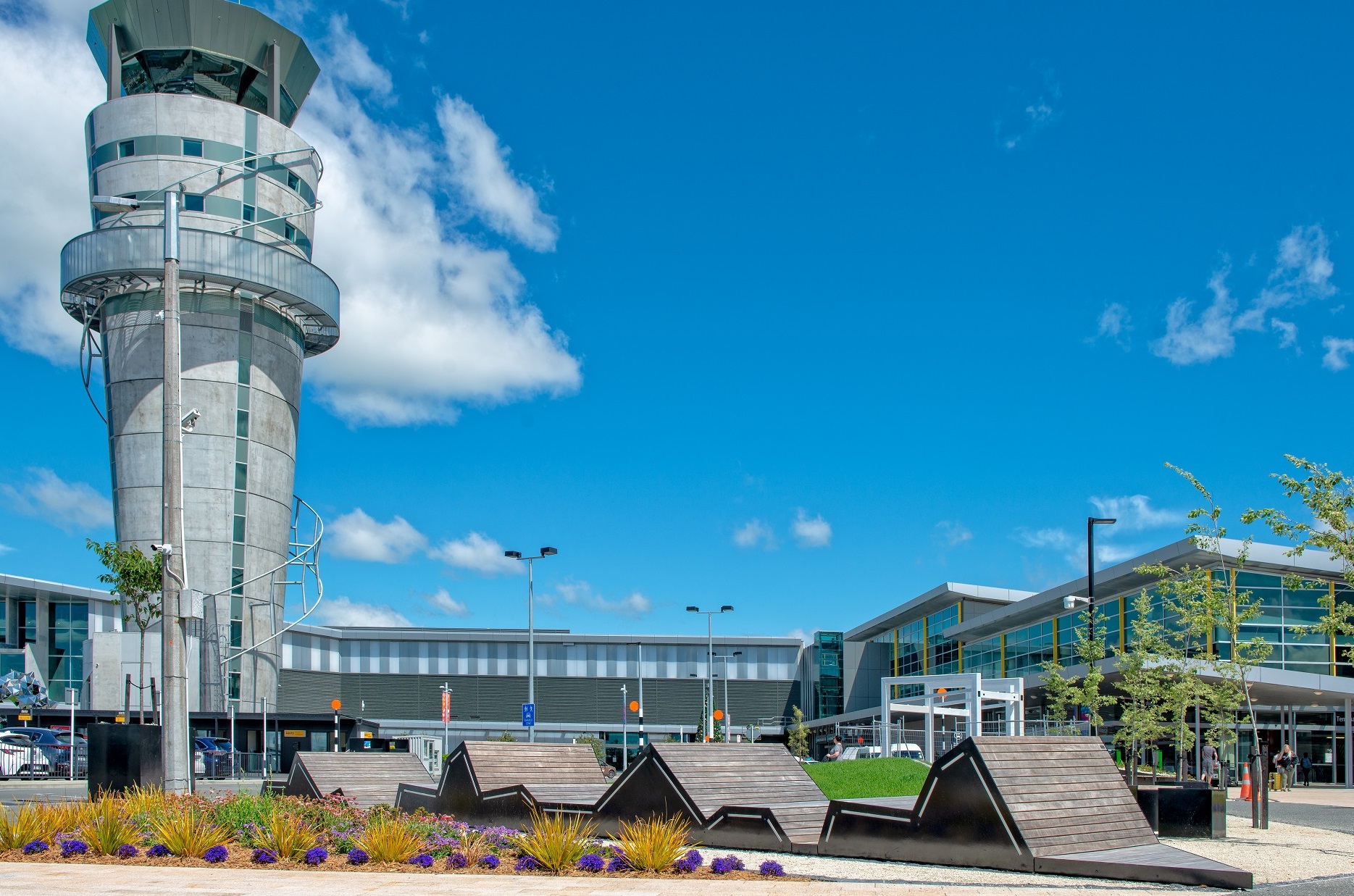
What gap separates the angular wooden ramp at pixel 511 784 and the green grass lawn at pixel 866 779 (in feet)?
14.0

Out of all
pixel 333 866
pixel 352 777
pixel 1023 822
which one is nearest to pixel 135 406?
pixel 352 777

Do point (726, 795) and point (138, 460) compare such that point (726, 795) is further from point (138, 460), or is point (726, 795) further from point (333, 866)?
point (138, 460)

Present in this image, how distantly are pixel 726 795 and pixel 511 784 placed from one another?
3.51 metres

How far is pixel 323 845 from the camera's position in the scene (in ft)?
40.3

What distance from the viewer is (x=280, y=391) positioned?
202ft

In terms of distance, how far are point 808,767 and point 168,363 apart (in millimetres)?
13461

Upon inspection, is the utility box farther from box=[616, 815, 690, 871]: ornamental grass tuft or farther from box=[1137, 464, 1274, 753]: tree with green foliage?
box=[1137, 464, 1274, 753]: tree with green foliage

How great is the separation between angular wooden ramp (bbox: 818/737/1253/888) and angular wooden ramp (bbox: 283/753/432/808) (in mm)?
8332

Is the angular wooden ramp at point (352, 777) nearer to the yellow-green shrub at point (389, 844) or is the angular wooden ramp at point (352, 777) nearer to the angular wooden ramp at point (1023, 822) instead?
the yellow-green shrub at point (389, 844)

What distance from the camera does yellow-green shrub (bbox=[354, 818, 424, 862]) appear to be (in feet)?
38.4

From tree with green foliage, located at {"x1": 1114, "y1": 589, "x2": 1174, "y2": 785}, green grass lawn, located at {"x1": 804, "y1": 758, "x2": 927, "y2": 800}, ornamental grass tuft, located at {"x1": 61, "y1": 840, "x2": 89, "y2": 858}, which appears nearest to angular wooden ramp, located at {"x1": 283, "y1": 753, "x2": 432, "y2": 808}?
ornamental grass tuft, located at {"x1": 61, "y1": 840, "x2": 89, "y2": 858}

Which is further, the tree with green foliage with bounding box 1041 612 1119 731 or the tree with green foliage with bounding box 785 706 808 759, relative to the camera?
the tree with green foliage with bounding box 785 706 808 759

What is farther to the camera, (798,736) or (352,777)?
(798,736)

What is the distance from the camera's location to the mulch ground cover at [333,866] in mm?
11336
